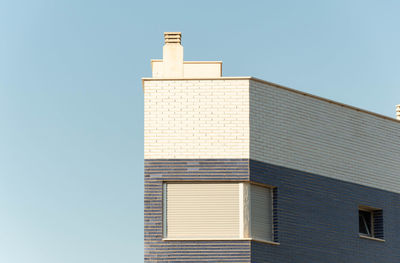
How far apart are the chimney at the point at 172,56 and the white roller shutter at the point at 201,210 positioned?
4.73 m

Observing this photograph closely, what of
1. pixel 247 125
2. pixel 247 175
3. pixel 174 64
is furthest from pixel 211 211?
pixel 174 64

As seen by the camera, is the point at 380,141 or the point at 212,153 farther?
the point at 380,141

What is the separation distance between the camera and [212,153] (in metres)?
29.4

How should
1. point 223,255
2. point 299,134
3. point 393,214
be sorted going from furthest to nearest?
1. point 393,214
2. point 299,134
3. point 223,255

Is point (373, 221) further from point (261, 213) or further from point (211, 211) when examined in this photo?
point (211, 211)

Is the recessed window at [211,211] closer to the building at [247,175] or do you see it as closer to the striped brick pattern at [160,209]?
the building at [247,175]

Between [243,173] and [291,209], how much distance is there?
2.29m

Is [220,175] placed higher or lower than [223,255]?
higher

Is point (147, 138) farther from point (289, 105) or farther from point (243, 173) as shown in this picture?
point (289, 105)

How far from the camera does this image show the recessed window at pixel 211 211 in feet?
94.8

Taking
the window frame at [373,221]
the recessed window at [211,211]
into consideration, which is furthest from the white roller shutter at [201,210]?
the window frame at [373,221]

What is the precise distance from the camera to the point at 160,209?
28859 millimetres

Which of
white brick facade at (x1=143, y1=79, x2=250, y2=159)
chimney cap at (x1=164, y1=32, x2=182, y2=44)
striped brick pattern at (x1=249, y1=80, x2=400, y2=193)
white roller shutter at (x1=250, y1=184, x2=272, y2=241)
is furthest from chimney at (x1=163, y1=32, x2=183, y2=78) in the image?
white roller shutter at (x1=250, y1=184, x2=272, y2=241)

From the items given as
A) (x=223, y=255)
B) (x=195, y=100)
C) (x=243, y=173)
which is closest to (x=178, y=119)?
(x=195, y=100)
